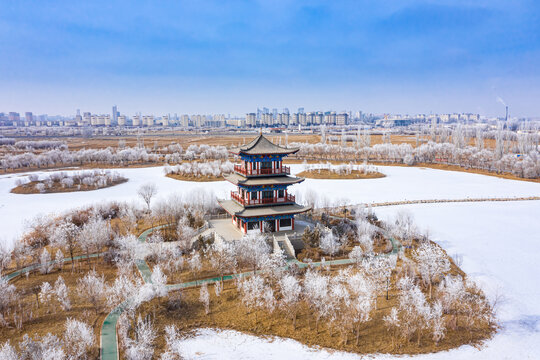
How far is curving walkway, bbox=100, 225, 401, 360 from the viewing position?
15812mm

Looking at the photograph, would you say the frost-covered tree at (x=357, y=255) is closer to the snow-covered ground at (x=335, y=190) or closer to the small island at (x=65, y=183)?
the snow-covered ground at (x=335, y=190)

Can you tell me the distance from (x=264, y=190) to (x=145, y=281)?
36.9ft

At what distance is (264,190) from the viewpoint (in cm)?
2866

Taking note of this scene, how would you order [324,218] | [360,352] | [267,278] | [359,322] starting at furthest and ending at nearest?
[324,218] < [267,278] < [359,322] < [360,352]

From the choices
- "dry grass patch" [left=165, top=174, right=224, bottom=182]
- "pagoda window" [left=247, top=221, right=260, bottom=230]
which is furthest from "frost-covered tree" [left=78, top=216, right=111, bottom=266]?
"dry grass patch" [left=165, top=174, right=224, bottom=182]

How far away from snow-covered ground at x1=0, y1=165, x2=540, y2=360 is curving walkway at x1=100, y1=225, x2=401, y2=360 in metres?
3.39

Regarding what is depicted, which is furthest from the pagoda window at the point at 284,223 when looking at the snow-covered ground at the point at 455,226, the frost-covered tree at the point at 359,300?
the snow-covered ground at the point at 455,226

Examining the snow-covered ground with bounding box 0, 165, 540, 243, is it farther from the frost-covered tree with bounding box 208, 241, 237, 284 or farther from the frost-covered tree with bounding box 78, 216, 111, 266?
the frost-covered tree with bounding box 208, 241, 237, 284

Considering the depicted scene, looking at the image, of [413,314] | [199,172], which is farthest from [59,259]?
[199,172]

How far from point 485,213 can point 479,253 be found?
45.5ft

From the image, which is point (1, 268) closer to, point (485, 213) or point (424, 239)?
point (424, 239)

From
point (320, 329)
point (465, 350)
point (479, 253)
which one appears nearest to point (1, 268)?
point (320, 329)

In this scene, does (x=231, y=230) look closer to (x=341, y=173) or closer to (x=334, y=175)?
(x=334, y=175)

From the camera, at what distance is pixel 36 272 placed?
78.2 ft
